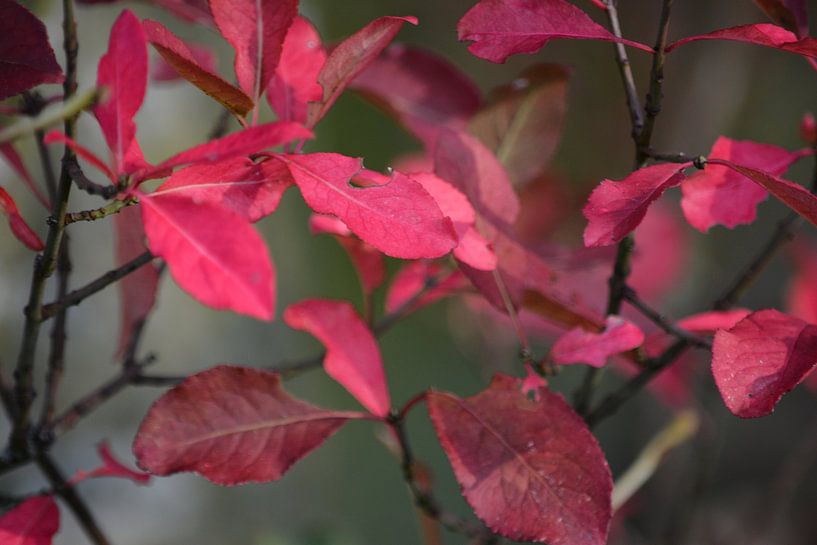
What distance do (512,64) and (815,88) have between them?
56cm

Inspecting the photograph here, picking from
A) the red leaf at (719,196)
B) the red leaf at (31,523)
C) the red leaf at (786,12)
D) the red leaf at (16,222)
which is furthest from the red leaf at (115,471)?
the red leaf at (786,12)

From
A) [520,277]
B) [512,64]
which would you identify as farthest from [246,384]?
[512,64]

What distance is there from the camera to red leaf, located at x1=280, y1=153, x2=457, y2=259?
0.34m

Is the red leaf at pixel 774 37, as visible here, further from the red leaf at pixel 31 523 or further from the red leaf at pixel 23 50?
the red leaf at pixel 31 523

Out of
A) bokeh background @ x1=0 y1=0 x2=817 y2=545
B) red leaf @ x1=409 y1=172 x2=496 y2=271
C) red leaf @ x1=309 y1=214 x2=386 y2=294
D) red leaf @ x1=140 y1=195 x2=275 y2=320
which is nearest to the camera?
red leaf @ x1=140 y1=195 x2=275 y2=320

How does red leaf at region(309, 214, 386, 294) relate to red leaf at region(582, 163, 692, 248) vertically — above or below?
below

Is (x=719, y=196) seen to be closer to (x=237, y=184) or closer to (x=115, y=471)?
(x=237, y=184)

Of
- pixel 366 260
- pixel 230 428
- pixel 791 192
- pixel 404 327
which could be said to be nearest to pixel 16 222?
pixel 230 428

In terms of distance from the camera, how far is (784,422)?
134 cm

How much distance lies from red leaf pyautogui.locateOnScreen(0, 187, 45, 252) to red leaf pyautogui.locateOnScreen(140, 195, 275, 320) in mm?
99

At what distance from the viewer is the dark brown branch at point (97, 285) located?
0.36 meters

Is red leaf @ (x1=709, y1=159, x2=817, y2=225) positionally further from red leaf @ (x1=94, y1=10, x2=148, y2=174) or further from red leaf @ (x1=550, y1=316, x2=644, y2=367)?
red leaf @ (x1=94, y1=10, x2=148, y2=174)

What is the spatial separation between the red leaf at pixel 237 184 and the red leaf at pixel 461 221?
0.08m

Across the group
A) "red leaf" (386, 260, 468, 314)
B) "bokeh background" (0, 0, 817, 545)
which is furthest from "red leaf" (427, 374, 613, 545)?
"bokeh background" (0, 0, 817, 545)
